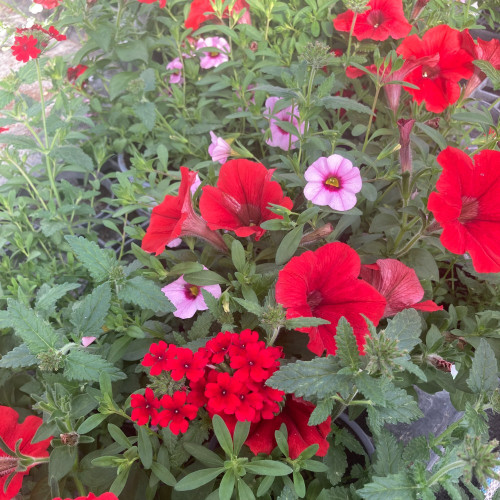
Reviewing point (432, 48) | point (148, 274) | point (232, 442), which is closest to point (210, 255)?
point (148, 274)

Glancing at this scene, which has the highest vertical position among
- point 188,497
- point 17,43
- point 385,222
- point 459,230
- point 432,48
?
point 17,43

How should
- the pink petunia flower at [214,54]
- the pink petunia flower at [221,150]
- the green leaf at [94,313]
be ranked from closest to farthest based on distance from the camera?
1. the green leaf at [94,313]
2. the pink petunia flower at [221,150]
3. the pink petunia flower at [214,54]

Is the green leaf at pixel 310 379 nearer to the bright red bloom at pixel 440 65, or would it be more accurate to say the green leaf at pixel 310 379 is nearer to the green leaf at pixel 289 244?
the green leaf at pixel 289 244

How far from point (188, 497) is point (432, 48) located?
1.15 meters

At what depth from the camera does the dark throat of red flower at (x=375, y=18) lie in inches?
49.1

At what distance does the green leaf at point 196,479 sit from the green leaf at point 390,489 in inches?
9.2

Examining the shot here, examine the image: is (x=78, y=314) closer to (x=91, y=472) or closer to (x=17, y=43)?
(x=91, y=472)

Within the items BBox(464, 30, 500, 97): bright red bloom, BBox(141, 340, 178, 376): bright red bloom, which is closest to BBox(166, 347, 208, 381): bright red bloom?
BBox(141, 340, 178, 376): bright red bloom

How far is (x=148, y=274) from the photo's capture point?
936mm

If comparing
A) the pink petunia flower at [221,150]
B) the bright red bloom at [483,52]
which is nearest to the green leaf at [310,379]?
the pink petunia flower at [221,150]

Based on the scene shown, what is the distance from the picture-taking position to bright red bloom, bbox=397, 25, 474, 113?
1.05 m

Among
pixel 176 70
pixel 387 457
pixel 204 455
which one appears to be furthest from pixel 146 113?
pixel 387 457

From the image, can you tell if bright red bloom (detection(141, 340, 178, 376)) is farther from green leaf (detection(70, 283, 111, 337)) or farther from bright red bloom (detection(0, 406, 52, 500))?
bright red bloom (detection(0, 406, 52, 500))

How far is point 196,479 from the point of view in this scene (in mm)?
687
